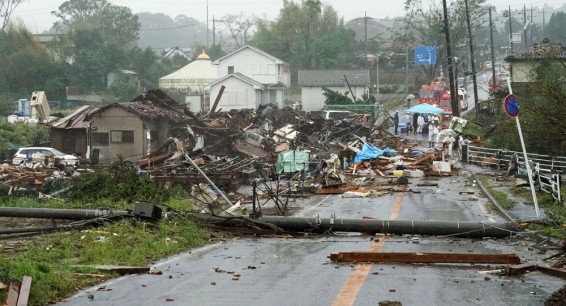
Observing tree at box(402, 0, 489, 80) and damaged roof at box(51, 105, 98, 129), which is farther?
tree at box(402, 0, 489, 80)

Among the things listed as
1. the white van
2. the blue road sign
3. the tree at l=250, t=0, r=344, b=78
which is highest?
the tree at l=250, t=0, r=344, b=78

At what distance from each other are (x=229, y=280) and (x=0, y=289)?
3.19 metres

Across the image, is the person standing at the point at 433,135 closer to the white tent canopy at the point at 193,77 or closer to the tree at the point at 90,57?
the tree at the point at 90,57

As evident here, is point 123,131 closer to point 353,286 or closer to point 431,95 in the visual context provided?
point 431,95

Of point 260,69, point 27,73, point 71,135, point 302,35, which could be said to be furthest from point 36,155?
point 302,35

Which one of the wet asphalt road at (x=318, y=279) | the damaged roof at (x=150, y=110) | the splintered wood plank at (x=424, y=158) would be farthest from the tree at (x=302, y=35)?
the wet asphalt road at (x=318, y=279)

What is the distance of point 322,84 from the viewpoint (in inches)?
3561

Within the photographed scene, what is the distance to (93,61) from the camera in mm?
86188

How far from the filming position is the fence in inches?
955

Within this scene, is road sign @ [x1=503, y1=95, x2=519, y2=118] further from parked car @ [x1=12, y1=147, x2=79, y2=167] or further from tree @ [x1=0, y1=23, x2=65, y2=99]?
tree @ [x1=0, y1=23, x2=65, y2=99]

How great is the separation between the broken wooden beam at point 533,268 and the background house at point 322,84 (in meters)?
77.2

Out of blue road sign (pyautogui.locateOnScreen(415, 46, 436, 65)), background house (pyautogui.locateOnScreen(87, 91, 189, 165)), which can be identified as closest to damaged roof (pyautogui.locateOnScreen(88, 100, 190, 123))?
background house (pyautogui.locateOnScreen(87, 91, 189, 165))

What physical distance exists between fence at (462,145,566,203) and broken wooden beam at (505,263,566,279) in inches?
443

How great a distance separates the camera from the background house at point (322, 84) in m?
90.2
